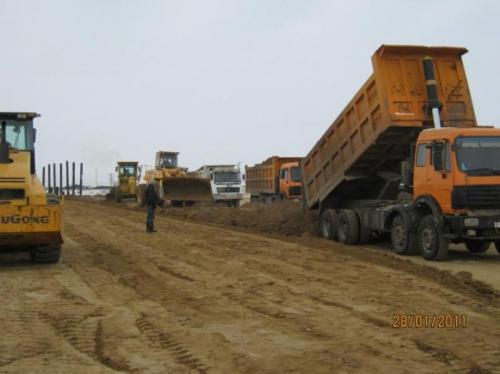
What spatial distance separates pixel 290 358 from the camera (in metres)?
5.16

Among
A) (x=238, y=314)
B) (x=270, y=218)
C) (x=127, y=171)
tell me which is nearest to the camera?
(x=238, y=314)

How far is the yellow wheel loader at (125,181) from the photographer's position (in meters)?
38.5

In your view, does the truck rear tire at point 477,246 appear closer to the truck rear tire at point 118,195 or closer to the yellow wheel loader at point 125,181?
the yellow wheel loader at point 125,181

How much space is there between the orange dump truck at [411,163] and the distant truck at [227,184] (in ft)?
52.9

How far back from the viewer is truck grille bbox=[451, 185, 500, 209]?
11141 millimetres

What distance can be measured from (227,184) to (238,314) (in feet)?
85.2

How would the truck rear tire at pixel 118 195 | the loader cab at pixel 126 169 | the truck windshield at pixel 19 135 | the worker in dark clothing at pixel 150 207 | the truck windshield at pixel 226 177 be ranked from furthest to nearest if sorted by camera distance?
the loader cab at pixel 126 169 < the truck rear tire at pixel 118 195 < the truck windshield at pixel 226 177 < the worker in dark clothing at pixel 150 207 < the truck windshield at pixel 19 135

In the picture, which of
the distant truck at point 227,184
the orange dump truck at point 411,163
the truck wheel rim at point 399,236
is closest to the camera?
the orange dump truck at point 411,163

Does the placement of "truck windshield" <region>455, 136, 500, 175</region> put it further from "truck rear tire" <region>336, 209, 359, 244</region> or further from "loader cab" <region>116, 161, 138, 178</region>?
"loader cab" <region>116, 161, 138, 178</region>

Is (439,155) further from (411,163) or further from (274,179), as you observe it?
(274,179)

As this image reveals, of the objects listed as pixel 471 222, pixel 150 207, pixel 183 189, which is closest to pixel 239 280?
pixel 471 222

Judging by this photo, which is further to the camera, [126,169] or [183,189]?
[126,169]

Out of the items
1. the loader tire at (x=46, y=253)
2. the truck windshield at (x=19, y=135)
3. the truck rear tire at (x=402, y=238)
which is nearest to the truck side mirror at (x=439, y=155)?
the truck rear tire at (x=402, y=238)
